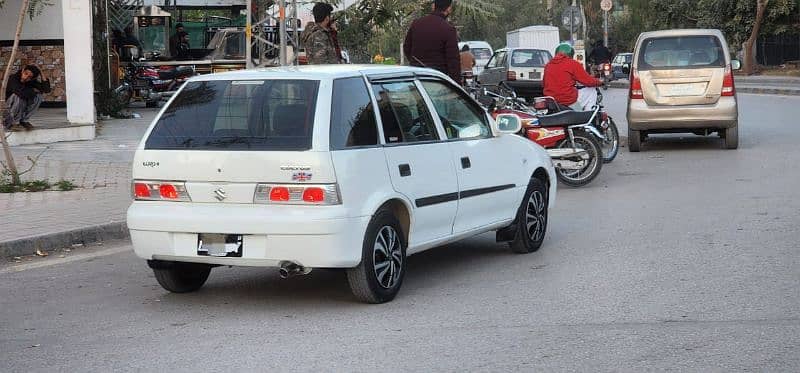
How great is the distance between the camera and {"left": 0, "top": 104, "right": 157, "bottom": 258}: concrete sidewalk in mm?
10328

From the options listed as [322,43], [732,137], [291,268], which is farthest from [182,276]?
[732,137]

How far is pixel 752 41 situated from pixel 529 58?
852 inches

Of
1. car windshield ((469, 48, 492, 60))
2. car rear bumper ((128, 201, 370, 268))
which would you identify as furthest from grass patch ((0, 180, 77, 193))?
car windshield ((469, 48, 492, 60))

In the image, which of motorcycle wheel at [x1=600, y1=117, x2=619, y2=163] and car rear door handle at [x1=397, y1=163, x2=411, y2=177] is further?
Answer: motorcycle wheel at [x1=600, y1=117, x2=619, y2=163]

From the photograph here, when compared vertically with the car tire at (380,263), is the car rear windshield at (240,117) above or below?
above

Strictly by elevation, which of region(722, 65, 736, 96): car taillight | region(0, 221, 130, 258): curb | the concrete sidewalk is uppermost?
region(722, 65, 736, 96): car taillight

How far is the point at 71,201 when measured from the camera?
40.9ft

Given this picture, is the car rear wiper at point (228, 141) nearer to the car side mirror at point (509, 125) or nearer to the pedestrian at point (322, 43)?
the car side mirror at point (509, 125)

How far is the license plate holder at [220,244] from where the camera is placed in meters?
7.31

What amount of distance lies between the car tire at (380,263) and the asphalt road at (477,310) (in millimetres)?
131

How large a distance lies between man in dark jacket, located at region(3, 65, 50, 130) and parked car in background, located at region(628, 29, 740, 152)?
29.8ft

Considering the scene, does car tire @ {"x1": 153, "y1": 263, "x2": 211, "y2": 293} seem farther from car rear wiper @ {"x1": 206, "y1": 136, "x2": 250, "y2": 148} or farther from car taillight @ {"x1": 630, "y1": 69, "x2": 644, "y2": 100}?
car taillight @ {"x1": 630, "y1": 69, "x2": 644, "y2": 100}

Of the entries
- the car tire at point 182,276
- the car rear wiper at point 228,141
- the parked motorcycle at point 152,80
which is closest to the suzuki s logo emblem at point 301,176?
the car rear wiper at point 228,141

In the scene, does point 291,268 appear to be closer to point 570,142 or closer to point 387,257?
point 387,257
